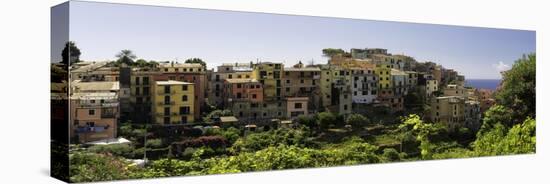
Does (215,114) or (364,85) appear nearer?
(215,114)

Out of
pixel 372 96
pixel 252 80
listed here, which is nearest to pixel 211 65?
pixel 252 80

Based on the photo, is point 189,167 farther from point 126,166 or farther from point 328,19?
point 328,19

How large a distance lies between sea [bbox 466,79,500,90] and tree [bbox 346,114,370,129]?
83.4 inches

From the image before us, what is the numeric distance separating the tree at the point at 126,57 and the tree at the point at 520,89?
6259 mm

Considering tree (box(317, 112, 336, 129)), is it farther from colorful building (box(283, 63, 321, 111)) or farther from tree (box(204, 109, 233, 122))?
tree (box(204, 109, 233, 122))

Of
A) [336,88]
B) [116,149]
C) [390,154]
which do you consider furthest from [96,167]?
[390,154]

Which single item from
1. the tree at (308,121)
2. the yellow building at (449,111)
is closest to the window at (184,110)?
the tree at (308,121)

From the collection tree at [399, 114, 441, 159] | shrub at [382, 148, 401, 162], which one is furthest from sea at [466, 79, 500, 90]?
shrub at [382, 148, 401, 162]

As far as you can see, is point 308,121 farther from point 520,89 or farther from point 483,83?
point 520,89

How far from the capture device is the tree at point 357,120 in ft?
31.5

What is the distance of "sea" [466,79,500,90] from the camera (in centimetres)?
1080

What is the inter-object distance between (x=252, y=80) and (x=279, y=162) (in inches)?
46.2

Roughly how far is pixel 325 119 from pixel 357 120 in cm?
54

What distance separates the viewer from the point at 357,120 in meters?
9.67
